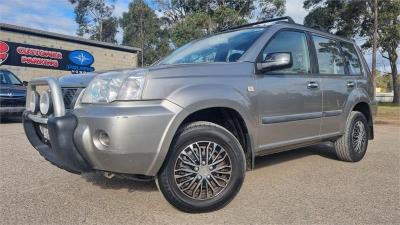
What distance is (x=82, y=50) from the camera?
24203 mm

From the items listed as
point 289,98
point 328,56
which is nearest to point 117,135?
point 289,98

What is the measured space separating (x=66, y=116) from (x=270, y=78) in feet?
6.61

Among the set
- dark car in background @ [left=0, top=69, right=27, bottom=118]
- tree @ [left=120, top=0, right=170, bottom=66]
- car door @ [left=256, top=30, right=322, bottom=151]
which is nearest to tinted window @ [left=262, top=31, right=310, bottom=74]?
car door @ [left=256, top=30, right=322, bottom=151]

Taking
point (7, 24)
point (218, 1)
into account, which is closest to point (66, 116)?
point (7, 24)

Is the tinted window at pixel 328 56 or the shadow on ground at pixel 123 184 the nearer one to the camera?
the shadow on ground at pixel 123 184

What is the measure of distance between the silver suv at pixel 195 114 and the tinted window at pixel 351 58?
103cm

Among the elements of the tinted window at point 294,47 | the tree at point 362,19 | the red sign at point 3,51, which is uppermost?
the tree at point 362,19

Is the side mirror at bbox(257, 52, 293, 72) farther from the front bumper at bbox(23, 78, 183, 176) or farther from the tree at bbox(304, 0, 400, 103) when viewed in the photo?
the tree at bbox(304, 0, 400, 103)

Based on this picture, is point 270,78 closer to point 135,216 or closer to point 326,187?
point 326,187

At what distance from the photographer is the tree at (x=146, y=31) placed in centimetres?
5306

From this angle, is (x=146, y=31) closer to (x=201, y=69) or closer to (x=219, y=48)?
(x=219, y=48)

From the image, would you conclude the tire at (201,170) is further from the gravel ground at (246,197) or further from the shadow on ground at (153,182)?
the shadow on ground at (153,182)

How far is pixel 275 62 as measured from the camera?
3.93 m

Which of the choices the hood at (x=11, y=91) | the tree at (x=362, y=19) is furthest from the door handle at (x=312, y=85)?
the tree at (x=362, y=19)
